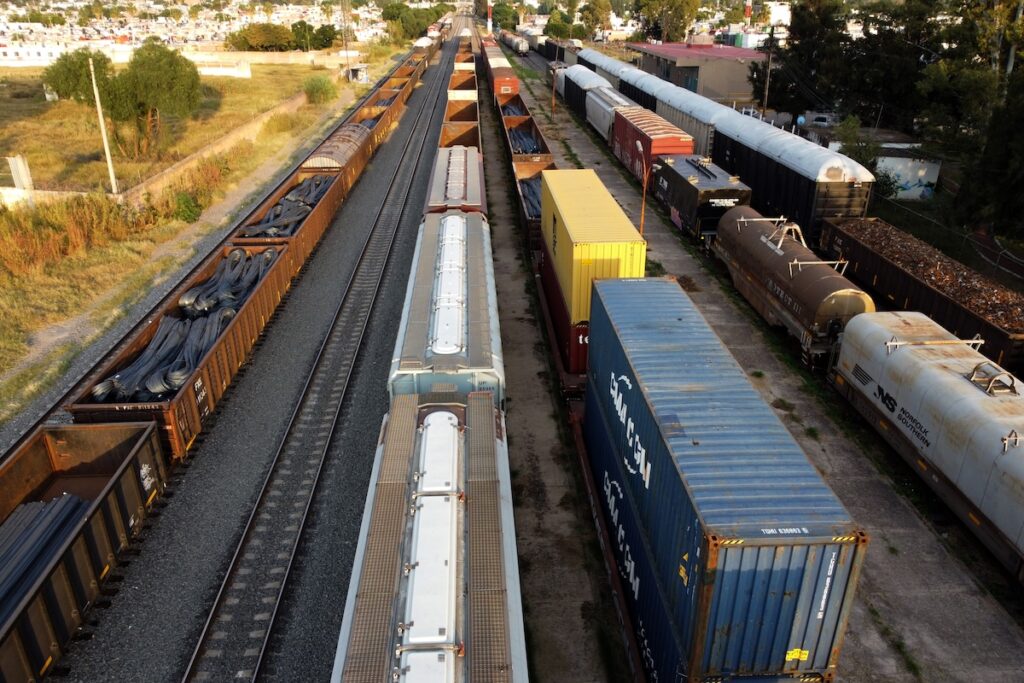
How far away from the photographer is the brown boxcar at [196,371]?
48.7ft

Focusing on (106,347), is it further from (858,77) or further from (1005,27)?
(858,77)

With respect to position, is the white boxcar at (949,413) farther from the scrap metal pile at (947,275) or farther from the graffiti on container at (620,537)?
the graffiti on container at (620,537)

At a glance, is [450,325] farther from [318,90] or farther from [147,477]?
[318,90]

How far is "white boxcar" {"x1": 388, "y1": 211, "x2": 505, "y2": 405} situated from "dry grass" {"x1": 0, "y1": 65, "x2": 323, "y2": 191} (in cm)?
2558

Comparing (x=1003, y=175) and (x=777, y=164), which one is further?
(x=777, y=164)

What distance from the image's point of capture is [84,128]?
5419cm

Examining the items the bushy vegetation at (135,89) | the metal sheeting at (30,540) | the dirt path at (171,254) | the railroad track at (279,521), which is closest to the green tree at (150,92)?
the bushy vegetation at (135,89)

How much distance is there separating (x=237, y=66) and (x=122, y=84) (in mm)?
55811

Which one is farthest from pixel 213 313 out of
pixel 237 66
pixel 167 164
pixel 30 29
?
pixel 30 29

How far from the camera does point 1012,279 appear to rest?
26.2m

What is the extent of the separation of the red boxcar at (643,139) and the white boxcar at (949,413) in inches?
770

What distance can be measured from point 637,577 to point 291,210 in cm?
2334

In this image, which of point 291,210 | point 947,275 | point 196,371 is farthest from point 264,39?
point 947,275

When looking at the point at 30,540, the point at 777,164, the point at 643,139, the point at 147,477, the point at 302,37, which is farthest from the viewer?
the point at 302,37
